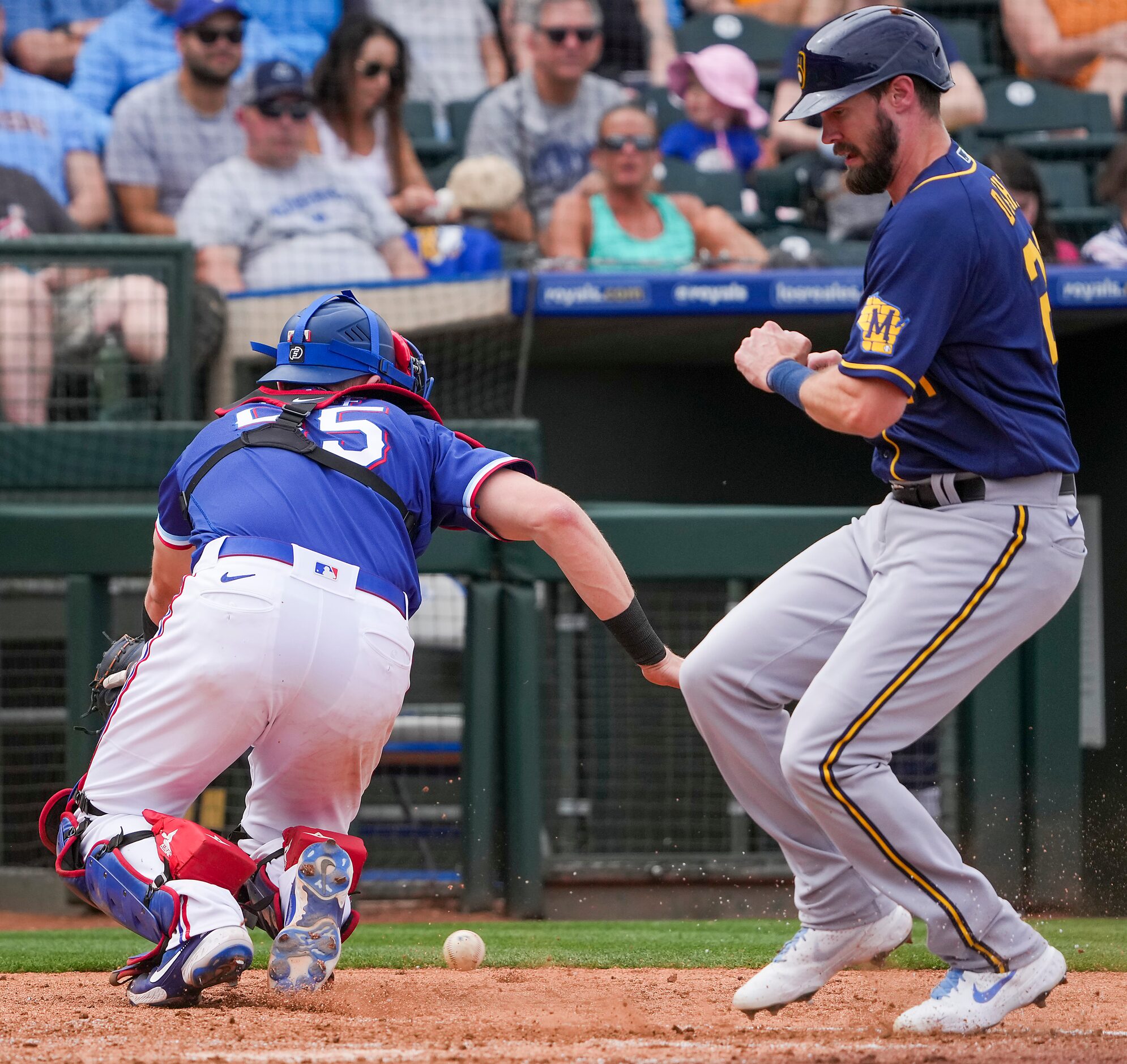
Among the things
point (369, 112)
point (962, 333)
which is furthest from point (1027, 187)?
point (962, 333)

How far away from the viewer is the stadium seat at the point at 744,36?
944 centimetres

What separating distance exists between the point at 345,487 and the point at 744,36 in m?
7.33

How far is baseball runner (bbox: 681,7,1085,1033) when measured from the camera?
2.69 m

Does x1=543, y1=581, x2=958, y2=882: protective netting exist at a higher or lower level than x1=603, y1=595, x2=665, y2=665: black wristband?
lower

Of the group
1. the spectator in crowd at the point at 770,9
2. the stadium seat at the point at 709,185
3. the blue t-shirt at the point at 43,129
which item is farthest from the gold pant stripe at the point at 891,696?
the spectator in crowd at the point at 770,9

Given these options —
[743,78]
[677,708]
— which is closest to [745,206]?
[743,78]

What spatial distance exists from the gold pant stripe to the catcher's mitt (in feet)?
4.95

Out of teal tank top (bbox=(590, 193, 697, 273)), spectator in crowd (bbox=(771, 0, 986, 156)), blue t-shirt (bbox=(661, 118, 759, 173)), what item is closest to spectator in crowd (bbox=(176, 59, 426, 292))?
teal tank top (bbox=(590, 193, 697, 273))

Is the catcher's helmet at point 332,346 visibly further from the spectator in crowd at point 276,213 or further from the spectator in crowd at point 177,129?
the spectator in crowd at point 177,129

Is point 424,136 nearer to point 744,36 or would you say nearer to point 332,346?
point 744,36

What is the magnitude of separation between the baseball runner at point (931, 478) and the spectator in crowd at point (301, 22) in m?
6.55

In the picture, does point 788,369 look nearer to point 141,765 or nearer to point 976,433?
point 976,433

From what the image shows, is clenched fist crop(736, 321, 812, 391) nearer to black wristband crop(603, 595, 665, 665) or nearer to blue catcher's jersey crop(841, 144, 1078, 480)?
blue catcher's jersey crop(841, 144, 1078, 480)

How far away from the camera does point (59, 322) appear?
249 inches
